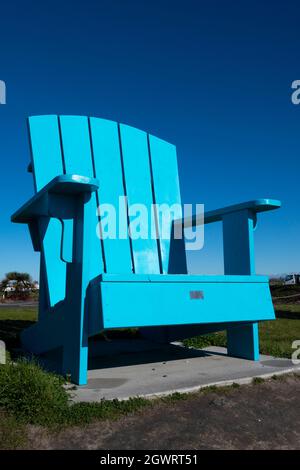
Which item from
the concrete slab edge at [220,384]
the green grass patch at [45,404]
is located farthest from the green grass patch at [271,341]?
the green grass patch at [45,404]

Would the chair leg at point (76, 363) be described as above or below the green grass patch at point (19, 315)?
above

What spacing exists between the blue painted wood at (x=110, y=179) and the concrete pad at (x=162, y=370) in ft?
2.44

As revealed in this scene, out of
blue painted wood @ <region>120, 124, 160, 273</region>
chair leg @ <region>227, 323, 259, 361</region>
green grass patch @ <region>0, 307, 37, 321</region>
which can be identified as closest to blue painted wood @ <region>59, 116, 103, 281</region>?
blue painted wood @ <region>120, 124, 160, 273</region>

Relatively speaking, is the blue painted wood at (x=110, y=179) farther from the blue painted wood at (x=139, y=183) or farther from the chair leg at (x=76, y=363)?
the chair leg at (x=76, y=363)

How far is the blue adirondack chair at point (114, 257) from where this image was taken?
2311 millimetres

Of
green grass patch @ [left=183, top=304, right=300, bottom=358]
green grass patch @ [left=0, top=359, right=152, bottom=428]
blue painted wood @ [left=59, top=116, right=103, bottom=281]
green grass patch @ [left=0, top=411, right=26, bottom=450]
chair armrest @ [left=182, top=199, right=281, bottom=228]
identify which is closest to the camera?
green grass patch @ [left=0, top=411, right=26, bottom=450]

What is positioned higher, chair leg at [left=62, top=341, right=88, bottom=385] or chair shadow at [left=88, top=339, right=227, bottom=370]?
chair leg at [left=62, top=341, right=88, bottom=385]

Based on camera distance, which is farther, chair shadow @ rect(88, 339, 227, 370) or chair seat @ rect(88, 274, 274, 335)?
chair shadow @ rect(88, 339, 227, 370)

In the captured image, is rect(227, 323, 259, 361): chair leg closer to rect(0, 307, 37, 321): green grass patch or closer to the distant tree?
rect(0, 307, 37, 321): green grass patch

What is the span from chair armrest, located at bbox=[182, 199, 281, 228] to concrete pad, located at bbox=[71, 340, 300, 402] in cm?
111

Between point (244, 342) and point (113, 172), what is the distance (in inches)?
70.2

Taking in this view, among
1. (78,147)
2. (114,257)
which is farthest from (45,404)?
(78,147)

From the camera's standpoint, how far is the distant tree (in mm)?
17406
